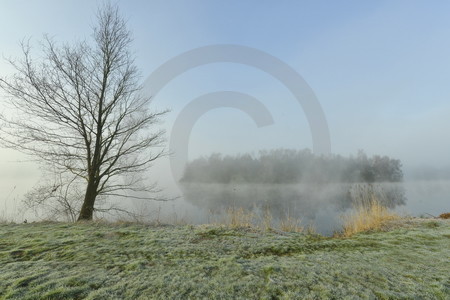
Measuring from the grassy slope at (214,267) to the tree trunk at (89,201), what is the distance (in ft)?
11.5

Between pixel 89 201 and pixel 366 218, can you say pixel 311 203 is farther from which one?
pixel 89 201

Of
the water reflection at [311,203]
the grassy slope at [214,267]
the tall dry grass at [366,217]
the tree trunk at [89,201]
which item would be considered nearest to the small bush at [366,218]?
the tall dry grass at [366,217]

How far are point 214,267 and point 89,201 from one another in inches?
280

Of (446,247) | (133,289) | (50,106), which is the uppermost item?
(50,106)

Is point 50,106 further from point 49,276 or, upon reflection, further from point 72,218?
point 49,276

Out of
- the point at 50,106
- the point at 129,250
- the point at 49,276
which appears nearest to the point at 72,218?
the point at 50,106

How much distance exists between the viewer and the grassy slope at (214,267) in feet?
7.12

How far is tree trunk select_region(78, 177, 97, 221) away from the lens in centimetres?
786

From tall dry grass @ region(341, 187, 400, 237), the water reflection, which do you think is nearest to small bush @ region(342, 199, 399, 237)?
tall dry grass @ region(341, 187, 400, 237)

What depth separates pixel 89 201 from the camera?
26.3ft

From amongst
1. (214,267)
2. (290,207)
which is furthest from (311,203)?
(214,267)

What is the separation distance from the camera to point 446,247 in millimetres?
4324

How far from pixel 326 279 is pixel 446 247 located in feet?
12.1

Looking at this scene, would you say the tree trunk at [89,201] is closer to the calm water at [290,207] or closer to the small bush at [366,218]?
the calm water at [290,207]
